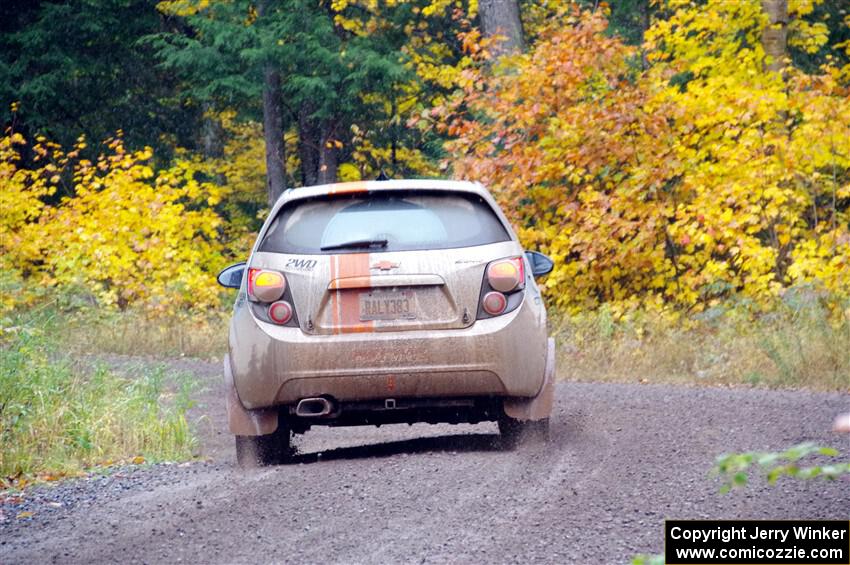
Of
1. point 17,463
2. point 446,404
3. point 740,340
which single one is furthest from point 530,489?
point 740,340

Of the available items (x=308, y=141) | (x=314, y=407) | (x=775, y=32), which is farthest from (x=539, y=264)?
(x=308, y=141)

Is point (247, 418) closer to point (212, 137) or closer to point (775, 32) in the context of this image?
point (775, 32)

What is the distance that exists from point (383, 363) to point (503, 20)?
632 inches

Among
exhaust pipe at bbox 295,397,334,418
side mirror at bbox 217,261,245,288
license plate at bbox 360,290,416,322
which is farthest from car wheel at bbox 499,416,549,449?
side mirror at bbox 217,261,245,288

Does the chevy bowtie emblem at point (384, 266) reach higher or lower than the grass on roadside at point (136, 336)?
higher

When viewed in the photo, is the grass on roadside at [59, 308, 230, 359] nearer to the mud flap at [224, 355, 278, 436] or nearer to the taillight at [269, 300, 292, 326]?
the mud flap at [224, 355, 278, 436]

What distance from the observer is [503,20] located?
22609 mm

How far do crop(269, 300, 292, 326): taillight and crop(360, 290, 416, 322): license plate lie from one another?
1.41 ft

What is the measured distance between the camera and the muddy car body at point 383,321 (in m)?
7.47

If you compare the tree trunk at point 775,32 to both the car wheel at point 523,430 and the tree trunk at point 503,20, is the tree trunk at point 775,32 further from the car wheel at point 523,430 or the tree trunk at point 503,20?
the car wheel at point 523,430

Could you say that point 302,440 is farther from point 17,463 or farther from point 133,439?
point 17,463

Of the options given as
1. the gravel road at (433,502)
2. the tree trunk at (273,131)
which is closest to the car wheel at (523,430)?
the gravel road at (433,502)

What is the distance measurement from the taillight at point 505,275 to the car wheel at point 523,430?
0.94m

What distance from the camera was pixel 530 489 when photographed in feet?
21.8
